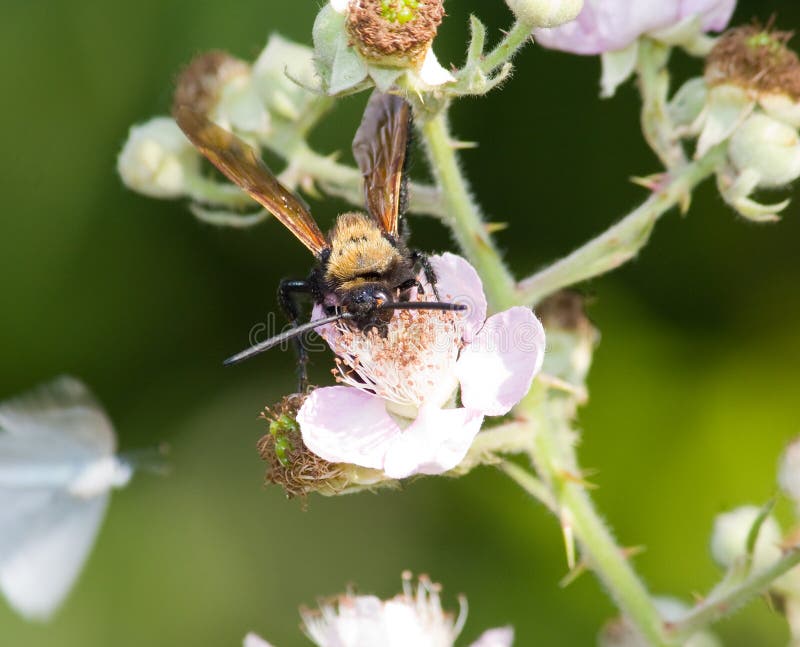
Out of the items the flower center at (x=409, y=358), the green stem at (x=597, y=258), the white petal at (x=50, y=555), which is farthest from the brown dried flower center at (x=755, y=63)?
the white petal at (x=50, y=555)

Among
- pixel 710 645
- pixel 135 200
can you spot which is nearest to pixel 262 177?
pixel 710 645

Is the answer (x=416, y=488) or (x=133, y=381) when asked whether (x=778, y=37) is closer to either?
(x=416, y=488)

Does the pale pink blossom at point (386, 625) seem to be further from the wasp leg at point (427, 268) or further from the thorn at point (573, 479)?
the wasp leg at point (427, 268)

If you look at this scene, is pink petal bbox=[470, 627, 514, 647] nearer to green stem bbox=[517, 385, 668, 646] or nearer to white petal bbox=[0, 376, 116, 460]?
green stem bbox=[517, 385, 668, 646]

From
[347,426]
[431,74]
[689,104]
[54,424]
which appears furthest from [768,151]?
[54,424]

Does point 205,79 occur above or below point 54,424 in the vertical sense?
above

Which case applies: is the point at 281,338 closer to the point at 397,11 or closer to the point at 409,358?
the point at 409,358
